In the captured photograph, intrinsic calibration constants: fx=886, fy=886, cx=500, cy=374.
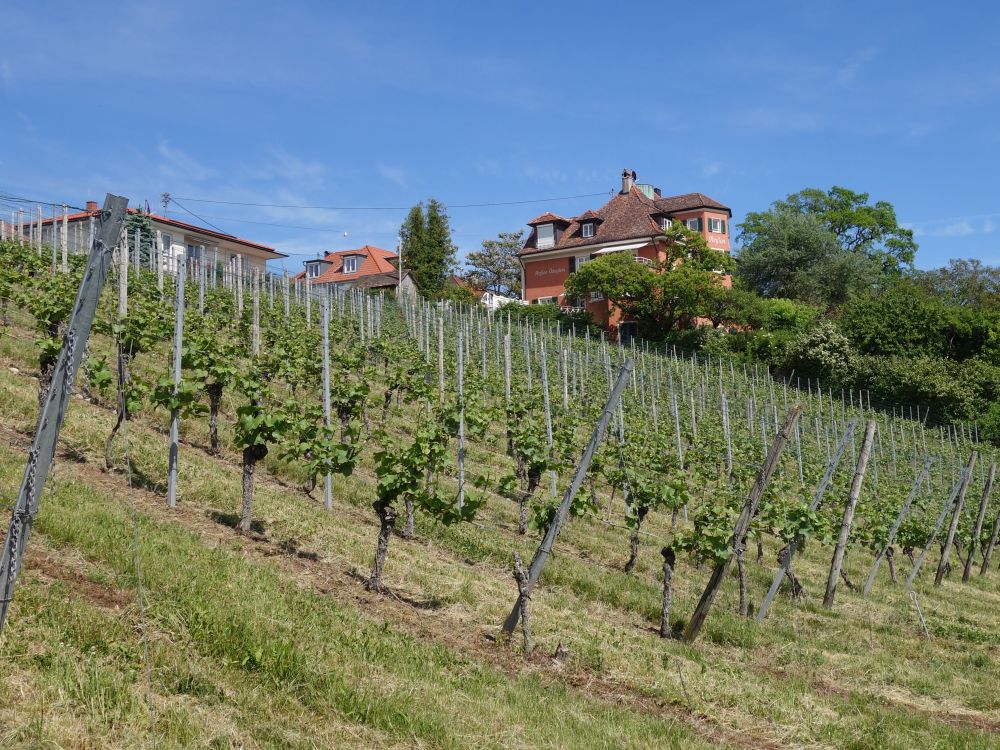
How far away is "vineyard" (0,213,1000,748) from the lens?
677 cm

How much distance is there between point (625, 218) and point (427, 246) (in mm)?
13633

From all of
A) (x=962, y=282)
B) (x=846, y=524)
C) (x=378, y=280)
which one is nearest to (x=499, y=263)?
(x=378, y=280)

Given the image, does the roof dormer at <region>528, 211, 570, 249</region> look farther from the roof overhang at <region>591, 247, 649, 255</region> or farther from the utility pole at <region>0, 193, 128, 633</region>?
the utility pole at <region>0, 193, 128, 633</region>

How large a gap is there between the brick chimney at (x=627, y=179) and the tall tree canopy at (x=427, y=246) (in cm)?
1286

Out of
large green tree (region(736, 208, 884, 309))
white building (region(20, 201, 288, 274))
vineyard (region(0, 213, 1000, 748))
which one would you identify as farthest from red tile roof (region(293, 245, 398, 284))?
vineyard (region(0, 213, 1000, 748))

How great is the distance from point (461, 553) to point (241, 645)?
20.7 ft

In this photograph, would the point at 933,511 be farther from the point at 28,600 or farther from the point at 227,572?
the point at 28,600

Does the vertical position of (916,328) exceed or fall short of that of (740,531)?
it exceeds it

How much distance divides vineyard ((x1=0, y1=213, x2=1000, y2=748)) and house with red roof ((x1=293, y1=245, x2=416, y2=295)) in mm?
47827

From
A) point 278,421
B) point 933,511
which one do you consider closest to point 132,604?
point 278,421

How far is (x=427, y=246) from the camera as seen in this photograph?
200 feet

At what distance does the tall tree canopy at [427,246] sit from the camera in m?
60.8

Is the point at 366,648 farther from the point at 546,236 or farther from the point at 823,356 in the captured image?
the point at 546,236

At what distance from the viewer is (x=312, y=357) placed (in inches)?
847
